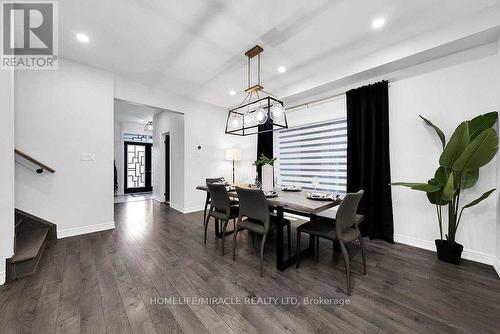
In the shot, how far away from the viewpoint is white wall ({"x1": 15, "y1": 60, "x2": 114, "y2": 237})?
8.84 ft

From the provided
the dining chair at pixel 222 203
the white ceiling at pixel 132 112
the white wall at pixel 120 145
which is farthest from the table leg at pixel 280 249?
the white wall at pixel 120 145

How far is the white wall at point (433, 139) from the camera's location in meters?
2.26

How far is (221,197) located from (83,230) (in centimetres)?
250

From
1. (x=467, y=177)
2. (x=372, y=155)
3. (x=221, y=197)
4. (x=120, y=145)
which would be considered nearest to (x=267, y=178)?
(x=221, y=197)

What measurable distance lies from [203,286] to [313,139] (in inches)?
130

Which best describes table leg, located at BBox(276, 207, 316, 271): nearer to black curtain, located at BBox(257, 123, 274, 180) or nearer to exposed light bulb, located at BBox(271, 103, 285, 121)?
exposed light bulb, located at BBox(271, 103, 285, 121)

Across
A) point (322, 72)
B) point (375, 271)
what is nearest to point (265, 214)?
point (375, 271)

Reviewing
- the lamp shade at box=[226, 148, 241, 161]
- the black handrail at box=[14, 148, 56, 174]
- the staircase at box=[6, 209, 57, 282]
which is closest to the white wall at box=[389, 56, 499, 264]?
the lamp shade at box=[226, 148, 241, 161]

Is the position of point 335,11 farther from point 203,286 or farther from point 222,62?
point 203,286

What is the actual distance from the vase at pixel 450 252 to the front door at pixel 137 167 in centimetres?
890

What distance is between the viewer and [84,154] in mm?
3141

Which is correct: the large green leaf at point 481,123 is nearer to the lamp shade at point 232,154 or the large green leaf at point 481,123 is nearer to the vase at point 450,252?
the vase at point 450,252

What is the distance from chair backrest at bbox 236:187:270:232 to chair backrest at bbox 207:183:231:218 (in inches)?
11.5

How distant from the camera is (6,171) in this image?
1.84 metres
